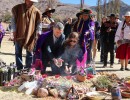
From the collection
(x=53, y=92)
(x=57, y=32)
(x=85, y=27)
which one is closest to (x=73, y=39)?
(x=57, y=32)

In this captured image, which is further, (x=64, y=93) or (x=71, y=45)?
(x=71, y=45)

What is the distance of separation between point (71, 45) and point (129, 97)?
89.8 inches

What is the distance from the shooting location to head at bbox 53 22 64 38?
8133 millimetres

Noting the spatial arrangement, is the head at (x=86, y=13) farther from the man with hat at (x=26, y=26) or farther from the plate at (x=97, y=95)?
the plate at (x=97, y=95)

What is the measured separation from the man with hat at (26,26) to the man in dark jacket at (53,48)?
0.29 meters

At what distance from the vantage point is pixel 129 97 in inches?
271

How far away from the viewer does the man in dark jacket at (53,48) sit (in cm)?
852

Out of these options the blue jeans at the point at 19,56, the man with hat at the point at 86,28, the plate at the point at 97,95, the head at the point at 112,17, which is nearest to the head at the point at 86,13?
the man with hat at the point at 86,28

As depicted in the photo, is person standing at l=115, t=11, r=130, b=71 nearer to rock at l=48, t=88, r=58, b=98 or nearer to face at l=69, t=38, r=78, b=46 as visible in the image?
face at l=69, t=38, r=78, b=46

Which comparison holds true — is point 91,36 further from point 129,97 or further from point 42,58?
point 129,97

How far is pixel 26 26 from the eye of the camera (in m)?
8.63

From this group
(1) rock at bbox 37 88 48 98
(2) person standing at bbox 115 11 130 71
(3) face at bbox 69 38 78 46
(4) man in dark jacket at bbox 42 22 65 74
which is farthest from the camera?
(2) person standing at bbox 115 11 130 71

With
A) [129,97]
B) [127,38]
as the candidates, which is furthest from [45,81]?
[127,38]

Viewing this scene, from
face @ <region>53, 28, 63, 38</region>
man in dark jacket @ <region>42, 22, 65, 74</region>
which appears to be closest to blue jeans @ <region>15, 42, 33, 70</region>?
man in dark jacket @ <region>42, 22, 65, 74</region>
